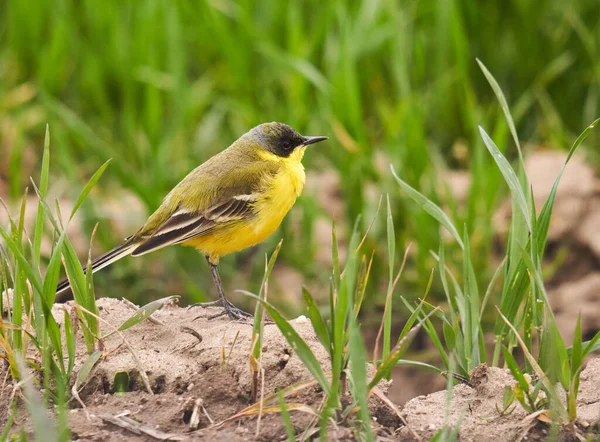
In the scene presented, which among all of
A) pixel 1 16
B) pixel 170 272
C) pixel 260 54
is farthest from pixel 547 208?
pixel 1 16

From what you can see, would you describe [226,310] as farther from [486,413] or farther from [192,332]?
[486,413]

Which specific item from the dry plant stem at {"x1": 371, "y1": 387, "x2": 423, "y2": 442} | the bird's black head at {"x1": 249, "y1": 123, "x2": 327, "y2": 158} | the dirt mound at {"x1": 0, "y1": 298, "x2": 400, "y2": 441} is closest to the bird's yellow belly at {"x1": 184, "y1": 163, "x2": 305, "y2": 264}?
the bird's black head at {"x1": 249, "y1": 123, "x2": 327, "y2": 158}

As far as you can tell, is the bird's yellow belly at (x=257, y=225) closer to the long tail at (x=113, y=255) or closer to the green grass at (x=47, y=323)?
the long tail at (x=113, y=255)

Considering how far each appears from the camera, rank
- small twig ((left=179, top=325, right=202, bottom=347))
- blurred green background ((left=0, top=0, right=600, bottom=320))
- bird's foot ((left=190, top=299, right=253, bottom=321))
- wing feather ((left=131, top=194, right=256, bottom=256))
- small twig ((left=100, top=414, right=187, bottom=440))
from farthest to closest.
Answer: blurred green background ((left=0, top=0, right=600, bottom=320)), wing feather ((left=131, top=194, right=256, bottom=256)), bird's foot ((left=190, top=299, right=253, bottom=321)), small twig ((left=179, top=325, right=202, bottom=347)), small twig ((left=100, top=414, right=187, bottom=440))

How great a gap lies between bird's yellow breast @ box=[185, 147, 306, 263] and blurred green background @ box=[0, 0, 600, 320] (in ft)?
4.34

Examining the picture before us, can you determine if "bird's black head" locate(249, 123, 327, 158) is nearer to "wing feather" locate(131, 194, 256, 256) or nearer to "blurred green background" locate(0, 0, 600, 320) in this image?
"wing feather" locate(131, 194, 256, 256)

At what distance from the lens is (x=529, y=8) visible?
24.0 feet

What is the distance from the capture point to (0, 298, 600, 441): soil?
298cm

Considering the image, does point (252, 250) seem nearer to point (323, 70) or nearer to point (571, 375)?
point (323, 70)

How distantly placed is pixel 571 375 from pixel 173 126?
4433 millimetres

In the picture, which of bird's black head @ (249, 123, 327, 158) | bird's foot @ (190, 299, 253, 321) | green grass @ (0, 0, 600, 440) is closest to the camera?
bird's foot @ (190, 299, 253, 321)

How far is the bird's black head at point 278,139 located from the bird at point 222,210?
11 cm

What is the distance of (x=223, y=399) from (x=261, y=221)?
145cm

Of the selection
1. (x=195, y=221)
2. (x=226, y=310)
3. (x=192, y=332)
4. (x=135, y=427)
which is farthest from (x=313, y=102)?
(x=135, y=427)
